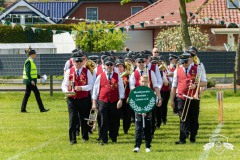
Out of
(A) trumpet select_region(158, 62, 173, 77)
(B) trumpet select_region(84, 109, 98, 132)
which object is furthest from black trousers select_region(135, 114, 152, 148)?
(A) trumpet select_region(158, 62, 173, 77)

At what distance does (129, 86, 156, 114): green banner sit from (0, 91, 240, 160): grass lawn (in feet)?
2.89

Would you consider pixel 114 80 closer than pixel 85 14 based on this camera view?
Yes

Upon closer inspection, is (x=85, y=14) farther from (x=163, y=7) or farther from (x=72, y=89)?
(x=72, y=89)

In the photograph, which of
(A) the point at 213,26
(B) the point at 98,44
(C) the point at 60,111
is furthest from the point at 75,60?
(A) the point at 213,26

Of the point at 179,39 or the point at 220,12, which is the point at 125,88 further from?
the point at 220,12

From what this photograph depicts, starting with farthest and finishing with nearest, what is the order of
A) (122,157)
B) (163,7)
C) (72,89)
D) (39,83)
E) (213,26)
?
(163,7), (213,26), (39,83), (72,89), (122,157)

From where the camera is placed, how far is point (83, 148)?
1766 cm

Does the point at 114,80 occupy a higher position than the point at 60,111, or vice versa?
the point at 114,80

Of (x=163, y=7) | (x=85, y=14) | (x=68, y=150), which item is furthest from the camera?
(x=85, y=14)

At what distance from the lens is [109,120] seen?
19000mm

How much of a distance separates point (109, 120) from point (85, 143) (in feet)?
2.52

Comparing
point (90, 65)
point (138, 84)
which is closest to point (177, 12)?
point (90, 65)

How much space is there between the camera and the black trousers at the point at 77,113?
61.2 feet

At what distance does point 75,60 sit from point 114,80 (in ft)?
3.19
